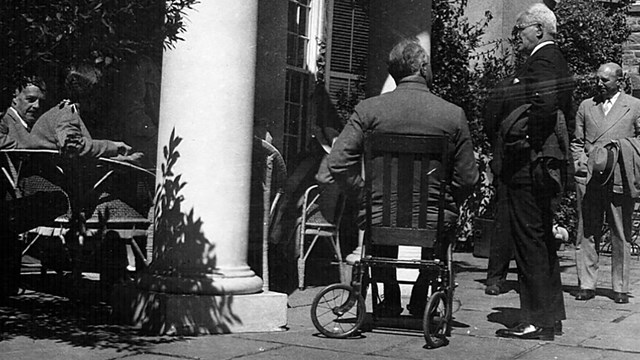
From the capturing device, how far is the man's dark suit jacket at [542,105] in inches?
244

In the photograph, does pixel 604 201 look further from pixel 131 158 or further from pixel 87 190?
Answer: pixel 87 190

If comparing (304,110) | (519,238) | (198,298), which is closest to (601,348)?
(519,238)

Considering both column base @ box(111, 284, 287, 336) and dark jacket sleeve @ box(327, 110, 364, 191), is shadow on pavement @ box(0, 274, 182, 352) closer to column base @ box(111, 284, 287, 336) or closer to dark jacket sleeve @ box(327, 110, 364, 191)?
column base @ box(111, 284, 287, 336)

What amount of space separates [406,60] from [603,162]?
2927 millimetres

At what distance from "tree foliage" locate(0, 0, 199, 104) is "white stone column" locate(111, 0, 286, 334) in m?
0.85

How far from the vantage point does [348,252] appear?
955 centimetres

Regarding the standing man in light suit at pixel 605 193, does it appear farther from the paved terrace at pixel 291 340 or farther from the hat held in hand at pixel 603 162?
the paved terrace at pixel 291 340

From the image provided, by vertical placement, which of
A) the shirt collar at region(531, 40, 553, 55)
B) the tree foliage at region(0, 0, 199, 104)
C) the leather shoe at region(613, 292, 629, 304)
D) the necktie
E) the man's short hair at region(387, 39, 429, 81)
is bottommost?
the leather shoe at region(613, 292, 629, 304)

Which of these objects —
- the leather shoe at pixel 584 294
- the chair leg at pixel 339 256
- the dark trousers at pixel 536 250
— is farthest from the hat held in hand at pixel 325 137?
the dark trousers at pixel 536 250

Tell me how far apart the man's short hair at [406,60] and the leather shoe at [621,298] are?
3.26m

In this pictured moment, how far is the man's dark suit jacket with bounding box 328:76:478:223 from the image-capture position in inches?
234

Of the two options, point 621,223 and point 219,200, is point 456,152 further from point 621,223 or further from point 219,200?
point 621,223

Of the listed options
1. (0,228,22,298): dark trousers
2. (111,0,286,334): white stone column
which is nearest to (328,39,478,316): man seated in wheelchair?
(111,0,286,334): white stone column

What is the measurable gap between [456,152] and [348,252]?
375 centimetres
